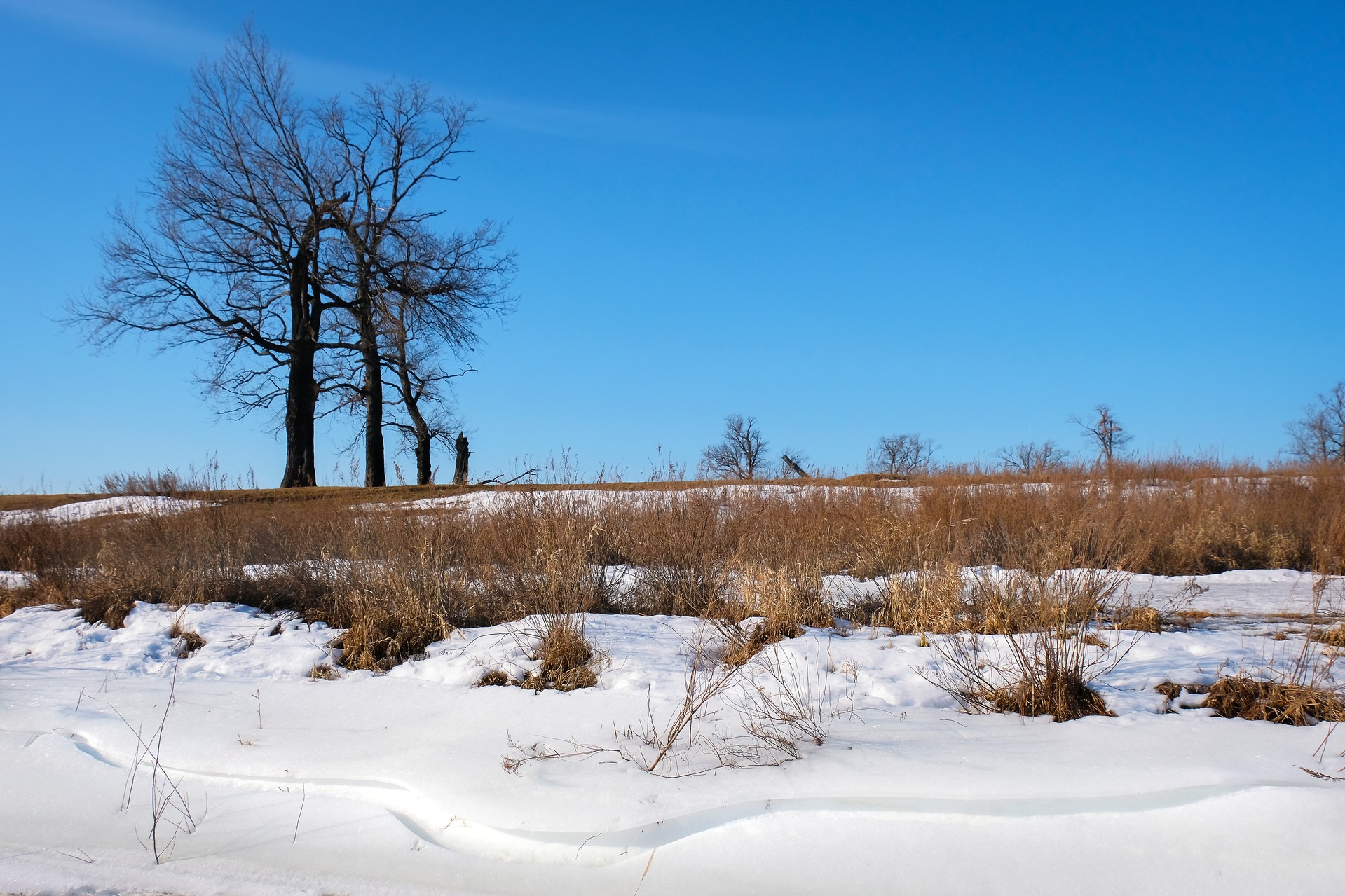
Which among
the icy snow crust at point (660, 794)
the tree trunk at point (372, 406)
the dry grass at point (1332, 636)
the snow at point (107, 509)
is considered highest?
the tree trunk at point (372, 406)

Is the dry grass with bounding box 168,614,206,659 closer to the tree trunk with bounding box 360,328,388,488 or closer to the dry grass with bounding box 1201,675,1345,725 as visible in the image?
the dry grass with bounding box 1201,675,1345,725

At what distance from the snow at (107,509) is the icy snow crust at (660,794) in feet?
20.2

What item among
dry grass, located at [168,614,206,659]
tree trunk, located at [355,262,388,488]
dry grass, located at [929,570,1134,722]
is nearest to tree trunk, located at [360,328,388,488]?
tree trunk, located at [355,262,388,488]

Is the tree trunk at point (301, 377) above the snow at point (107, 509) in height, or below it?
above

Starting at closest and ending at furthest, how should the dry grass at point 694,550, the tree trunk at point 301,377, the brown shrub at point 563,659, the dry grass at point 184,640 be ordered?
the brown shrub at point 563,659 → the dry grass at point 694,550 → the dry grass at point 184,640 → the tree trunk at point 301,377

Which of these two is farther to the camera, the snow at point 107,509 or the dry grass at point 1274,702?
the snow at point 107,509

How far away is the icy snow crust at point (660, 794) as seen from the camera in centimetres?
250

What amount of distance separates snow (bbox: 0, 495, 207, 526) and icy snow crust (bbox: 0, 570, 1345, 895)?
614 cm

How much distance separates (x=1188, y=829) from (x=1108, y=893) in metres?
0.46

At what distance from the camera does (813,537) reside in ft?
24.3

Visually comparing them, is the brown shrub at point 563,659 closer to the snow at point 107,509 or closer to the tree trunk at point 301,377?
the snow at point 107,509

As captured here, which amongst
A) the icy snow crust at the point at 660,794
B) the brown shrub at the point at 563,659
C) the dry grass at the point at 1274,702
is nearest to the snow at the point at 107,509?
the icy snow crust at the point at 660,794

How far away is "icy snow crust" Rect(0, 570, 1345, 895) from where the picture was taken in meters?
2.50

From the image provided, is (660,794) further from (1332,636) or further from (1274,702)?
(1332,636)
